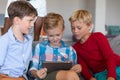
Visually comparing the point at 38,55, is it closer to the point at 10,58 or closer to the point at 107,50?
the point at 10,58

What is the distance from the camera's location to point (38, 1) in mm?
2543

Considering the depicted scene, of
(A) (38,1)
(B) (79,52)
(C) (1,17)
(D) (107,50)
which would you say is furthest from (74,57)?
(C) (1,17)

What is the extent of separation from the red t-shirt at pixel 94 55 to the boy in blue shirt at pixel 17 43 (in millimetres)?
436

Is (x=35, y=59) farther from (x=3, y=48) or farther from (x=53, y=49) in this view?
(x=3, y=48)

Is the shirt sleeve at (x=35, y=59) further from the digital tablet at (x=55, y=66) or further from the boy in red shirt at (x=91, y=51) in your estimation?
the boy in red shirt at (x=91, y=51)

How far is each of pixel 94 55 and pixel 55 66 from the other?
1.25 feet

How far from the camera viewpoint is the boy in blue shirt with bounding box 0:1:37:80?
177cm

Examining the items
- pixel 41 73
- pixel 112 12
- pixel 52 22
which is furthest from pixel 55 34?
pixel 112 12

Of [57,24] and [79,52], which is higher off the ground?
[57,24]

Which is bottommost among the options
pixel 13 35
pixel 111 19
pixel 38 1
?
pixel 111 19

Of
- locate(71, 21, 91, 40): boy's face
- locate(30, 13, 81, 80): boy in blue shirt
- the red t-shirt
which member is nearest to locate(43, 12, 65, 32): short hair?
locate(30, 13, 81, 80): boy in blue shirt

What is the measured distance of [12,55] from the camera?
Answer: 1789 millimetres

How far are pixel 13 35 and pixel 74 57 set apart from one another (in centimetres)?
Result: 48

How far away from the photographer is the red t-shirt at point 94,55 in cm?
197
